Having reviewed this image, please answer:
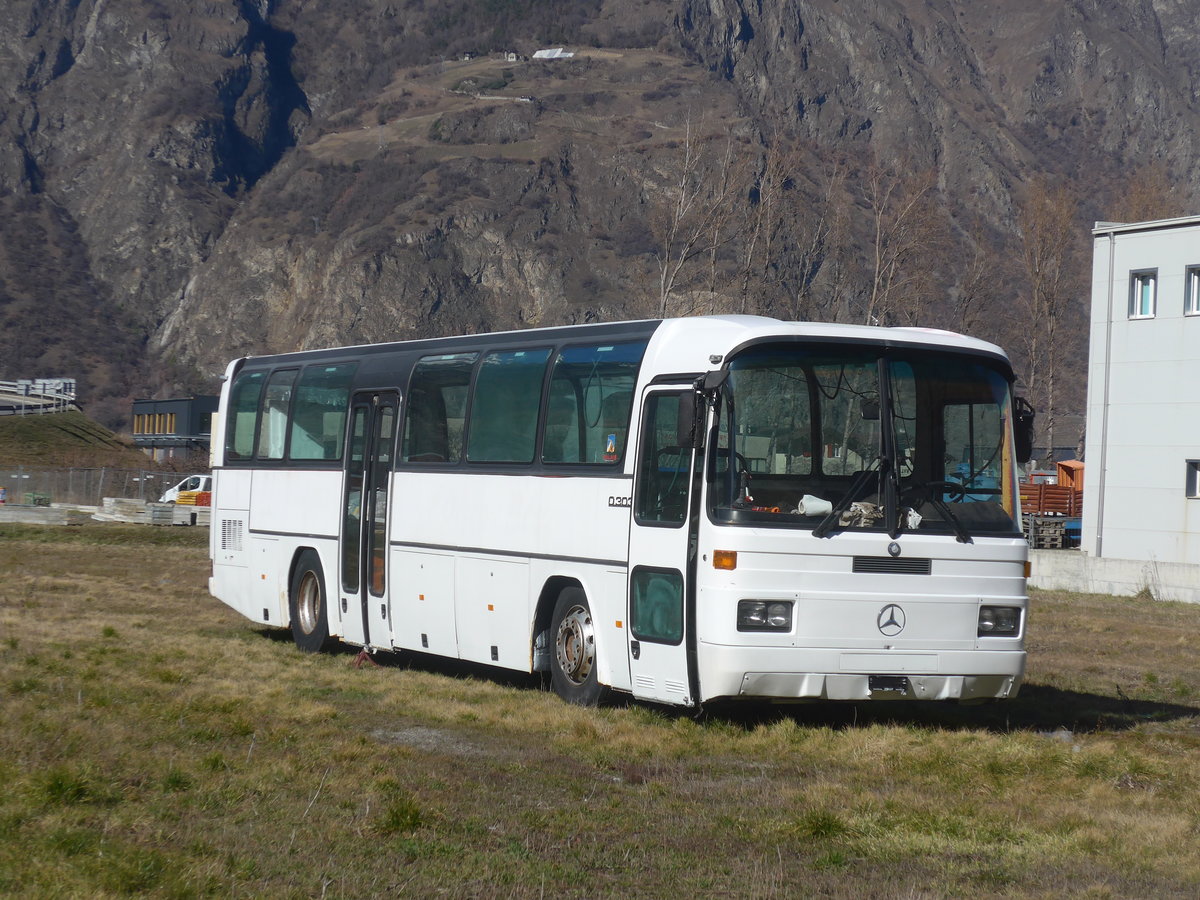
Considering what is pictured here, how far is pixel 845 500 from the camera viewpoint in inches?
446

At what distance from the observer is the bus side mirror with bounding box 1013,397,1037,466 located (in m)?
12.2

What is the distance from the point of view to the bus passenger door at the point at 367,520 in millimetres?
16203

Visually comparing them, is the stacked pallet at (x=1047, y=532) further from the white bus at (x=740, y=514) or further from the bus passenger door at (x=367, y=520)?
the white bus at (x=740, y=514)

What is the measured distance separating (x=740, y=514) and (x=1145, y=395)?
33.8 metres

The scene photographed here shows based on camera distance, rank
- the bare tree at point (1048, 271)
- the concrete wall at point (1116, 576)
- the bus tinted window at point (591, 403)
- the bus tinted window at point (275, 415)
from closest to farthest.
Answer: the bus tinted window at point (591, 403)
the bus tinted window at point (275, 415)
the concrete wall at point (1116, 576)
the bare tree at point (1048, 271)

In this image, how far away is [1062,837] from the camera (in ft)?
26.3

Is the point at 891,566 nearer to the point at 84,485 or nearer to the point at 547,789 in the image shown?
the point at 547,789

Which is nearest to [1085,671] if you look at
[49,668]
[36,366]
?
[49,668]

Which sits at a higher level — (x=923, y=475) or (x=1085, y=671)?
Result: (x=923, y=475)

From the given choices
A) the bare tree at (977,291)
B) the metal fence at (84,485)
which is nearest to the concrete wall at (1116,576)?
the bare tree at (977,291)

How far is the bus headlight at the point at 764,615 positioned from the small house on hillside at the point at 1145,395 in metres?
31.6

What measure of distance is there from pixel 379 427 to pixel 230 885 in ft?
33.2

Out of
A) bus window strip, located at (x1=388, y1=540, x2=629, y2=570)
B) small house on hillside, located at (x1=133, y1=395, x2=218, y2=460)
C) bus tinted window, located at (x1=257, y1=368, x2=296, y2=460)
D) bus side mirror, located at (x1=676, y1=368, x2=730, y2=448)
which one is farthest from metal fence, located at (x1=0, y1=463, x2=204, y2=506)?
bus side mirror, located at (x1=676, y1=368, x2=730, y2=448)

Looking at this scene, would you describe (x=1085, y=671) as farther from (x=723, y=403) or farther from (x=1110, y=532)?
(x=1110, y=532)
